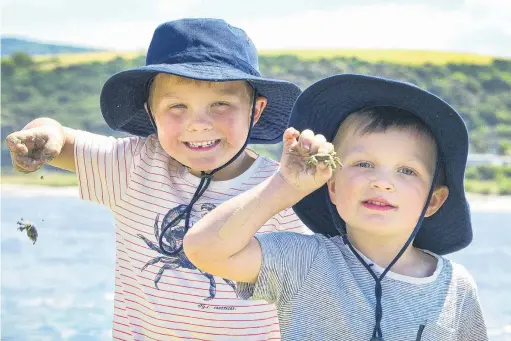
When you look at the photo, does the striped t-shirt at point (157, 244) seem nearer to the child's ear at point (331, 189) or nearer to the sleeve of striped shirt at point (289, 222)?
the sleeve of striped shirt at point (289, 222)

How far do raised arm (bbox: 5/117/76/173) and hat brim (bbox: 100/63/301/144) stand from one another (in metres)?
0.15

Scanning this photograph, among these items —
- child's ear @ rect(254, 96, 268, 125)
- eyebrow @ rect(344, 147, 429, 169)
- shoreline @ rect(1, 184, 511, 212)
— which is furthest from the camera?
shoreline @ rect(1, 184, 511, 212)

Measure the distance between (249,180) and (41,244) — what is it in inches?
272

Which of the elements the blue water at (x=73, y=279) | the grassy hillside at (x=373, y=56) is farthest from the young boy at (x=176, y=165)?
the grassy hillside at (x=373, y=56)

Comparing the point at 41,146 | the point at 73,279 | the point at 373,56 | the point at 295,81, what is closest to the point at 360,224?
the point at 41,146

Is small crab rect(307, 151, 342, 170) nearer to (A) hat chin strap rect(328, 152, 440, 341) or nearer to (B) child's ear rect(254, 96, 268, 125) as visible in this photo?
(A) hat chin strap rect(328, 152, 440, 341)

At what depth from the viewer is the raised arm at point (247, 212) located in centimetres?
204

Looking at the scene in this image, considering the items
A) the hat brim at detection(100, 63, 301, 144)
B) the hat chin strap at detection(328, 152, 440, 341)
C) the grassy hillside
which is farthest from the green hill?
the hat chin strap at detection(328, 152, 440, 341)

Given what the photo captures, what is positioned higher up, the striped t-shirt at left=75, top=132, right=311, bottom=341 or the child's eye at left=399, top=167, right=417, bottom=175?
the child's eye at left=399, top=167, right=417, bottom=175

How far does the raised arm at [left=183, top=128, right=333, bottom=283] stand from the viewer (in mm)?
2039

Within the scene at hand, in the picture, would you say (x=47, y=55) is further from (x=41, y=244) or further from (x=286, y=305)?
(x=286, y=305)

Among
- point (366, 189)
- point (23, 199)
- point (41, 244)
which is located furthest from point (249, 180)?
point (23, 199)

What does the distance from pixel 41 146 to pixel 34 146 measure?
0.08 ft

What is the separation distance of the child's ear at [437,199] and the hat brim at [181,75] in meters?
0.62
